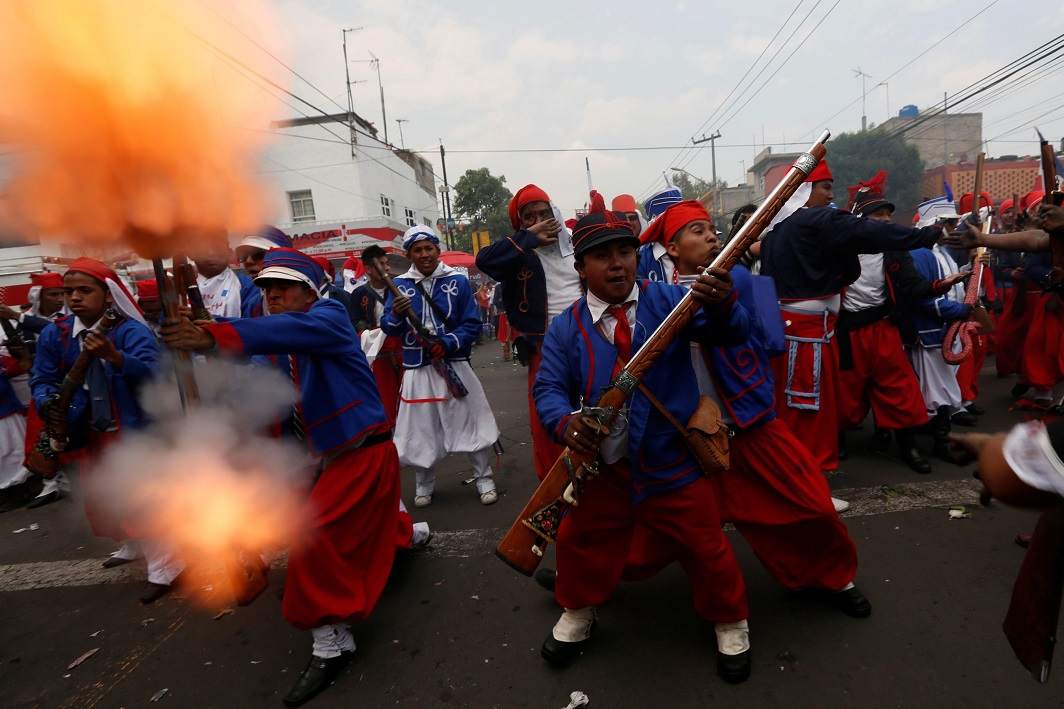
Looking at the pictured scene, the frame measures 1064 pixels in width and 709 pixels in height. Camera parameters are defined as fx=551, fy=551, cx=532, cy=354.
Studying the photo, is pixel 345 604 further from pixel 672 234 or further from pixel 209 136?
pixel 672 234

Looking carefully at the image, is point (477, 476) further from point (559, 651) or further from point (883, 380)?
point (883, 380)

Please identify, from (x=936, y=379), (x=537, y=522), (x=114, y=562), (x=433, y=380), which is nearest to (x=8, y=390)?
(x=114, y=562)

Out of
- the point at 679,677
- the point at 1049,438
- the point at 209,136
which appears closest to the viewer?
the point at 1049,438

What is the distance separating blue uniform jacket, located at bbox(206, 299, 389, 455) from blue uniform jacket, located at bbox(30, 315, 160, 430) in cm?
126

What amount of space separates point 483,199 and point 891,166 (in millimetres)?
28328

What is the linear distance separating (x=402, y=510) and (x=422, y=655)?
109cm

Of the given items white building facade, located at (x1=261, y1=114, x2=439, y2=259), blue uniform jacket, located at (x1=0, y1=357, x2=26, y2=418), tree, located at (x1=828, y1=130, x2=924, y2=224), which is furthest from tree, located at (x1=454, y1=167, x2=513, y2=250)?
blue uniform jacket, located at (x1=0, y1=357, x2=26, y2=418)

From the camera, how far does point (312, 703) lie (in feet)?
7.99

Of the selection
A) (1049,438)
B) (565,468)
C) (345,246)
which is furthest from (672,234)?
(345,246)

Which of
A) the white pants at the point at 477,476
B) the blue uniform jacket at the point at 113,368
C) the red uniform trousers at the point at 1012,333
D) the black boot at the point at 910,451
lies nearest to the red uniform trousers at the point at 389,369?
the white pants at the point at 477,476

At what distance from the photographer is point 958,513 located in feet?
11.2

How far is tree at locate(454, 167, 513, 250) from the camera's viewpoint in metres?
34.5

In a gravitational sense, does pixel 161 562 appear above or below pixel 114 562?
above

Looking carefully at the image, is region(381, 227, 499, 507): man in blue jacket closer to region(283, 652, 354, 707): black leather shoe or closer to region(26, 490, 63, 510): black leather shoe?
region(283, 652, 354, 707): black leather shoe
